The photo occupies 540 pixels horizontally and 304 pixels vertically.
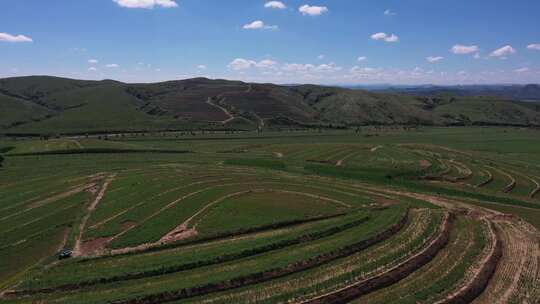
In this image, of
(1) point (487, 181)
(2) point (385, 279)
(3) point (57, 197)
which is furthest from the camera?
(1) point (487, 181)

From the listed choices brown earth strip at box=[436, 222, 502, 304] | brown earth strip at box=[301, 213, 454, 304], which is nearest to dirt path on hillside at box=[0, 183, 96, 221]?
brown earth strip at box=[301, 213, 454, 304]

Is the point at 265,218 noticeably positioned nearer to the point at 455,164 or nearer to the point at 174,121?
the point at 455,164

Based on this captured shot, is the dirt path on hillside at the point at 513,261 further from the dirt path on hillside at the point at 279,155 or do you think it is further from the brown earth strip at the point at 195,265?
the dirt path on hillside at the point at 279,155

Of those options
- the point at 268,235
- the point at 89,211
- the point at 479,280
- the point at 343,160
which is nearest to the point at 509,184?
the point at 343,160

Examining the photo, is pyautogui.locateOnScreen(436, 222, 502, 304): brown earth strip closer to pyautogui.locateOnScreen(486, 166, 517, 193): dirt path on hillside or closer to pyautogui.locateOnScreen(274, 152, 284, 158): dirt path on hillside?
pyautogui.locateOnScreen(486, 166, 517, 193): dirt path on hillside

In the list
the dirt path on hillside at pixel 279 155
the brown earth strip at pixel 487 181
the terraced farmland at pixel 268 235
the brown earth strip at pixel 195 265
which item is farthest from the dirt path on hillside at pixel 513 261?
the dirt path on hillside at pixel 279 155

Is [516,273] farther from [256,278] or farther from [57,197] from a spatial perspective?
[57,197]

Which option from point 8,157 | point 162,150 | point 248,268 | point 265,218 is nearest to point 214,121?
point 162,150
